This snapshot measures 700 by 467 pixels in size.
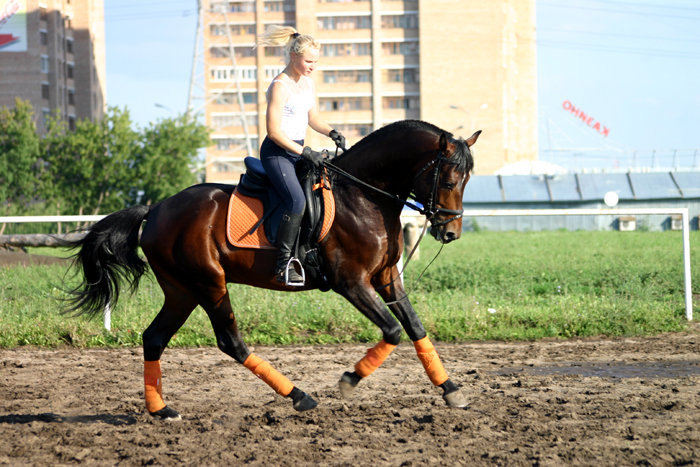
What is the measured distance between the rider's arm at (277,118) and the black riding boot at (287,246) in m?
0.52

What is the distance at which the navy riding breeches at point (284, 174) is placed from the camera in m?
6.11

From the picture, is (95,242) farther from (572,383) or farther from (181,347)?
(572,383)

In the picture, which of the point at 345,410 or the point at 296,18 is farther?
the point at 296,18

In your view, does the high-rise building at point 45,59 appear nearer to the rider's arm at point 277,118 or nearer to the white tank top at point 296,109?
the white tank top at point 296,109

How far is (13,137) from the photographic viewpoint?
5091cm

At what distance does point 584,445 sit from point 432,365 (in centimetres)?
145

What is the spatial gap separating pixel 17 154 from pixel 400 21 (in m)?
59.0

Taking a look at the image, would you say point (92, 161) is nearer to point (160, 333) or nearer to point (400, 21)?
point (160, 333)

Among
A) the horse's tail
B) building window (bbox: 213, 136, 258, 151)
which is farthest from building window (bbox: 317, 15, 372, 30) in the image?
the horse's tail

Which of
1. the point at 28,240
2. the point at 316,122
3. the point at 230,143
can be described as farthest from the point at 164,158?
the point at 316,122

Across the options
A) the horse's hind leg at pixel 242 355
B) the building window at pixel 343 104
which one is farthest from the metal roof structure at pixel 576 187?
the horse's hind leg at pixel 242 355

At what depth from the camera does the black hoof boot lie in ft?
20.7

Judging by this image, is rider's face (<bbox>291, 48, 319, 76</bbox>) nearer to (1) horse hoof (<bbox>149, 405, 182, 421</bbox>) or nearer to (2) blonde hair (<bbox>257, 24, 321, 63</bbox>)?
(2) blonde hair (<bbox>257, 24, 321, 63</bbox>)

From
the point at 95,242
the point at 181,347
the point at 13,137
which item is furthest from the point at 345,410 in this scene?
the point at 13,137
